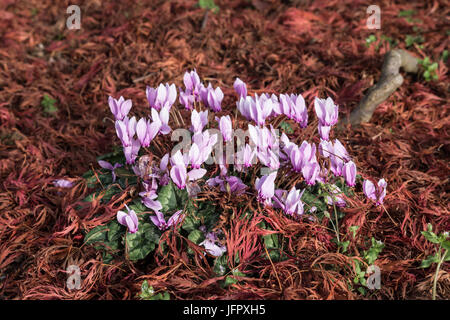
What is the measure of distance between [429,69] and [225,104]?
1.42 m

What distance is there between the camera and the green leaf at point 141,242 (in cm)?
185

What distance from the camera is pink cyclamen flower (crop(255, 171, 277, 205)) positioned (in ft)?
5.55

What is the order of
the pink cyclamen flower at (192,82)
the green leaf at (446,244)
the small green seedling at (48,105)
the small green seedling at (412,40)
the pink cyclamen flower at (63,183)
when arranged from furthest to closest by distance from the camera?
the small green seedling at (412,40) → the small green seedling at (48,105) → the pink cyclamen flower at (63,183) → the pink cyclamen flower at (192,82) → the green leaf at (446,244)

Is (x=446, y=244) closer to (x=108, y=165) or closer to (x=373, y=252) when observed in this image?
(x=373, y=252)

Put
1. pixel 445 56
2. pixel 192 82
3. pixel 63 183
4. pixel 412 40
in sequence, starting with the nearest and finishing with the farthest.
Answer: pixel 192 82 < pixel 63 183 < pixel 445 56 < pixel 412 40

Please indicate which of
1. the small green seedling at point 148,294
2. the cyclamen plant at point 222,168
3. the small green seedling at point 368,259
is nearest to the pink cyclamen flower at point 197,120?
the cyclamen plant at point 222,168

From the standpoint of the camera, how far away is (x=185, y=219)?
1.88 m

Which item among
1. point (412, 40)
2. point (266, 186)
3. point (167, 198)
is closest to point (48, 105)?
point (167, 198)

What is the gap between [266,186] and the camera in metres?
1.70

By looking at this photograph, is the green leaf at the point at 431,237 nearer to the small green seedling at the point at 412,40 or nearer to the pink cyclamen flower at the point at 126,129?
the pink cyclamen flower at the point at 126,129

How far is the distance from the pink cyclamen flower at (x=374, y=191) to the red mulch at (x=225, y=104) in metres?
0.09

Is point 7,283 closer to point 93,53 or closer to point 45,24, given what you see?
point 93,53
